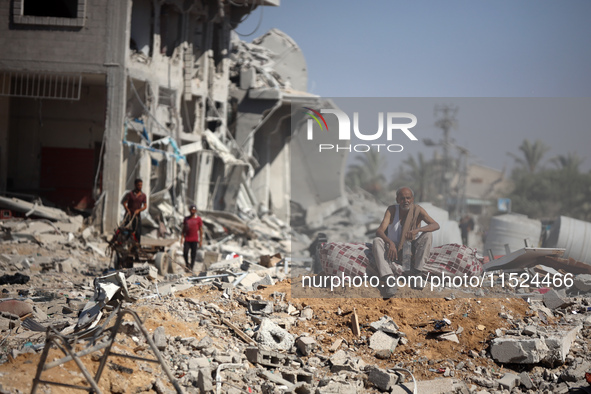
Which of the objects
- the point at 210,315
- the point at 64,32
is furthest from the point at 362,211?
the point at 210,315

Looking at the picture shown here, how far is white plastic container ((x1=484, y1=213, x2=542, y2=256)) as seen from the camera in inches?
396

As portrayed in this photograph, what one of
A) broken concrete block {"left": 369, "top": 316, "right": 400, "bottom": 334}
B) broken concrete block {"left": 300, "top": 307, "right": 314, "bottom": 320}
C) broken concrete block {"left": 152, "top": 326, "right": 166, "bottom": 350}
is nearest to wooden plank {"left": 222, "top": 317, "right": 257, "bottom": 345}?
broken concrete block {"left": 300, "top": 307, "right": 314, "bottom": 320}

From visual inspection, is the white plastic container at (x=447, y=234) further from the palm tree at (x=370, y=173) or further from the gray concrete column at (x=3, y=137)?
the gray concrete column at (x=3, y=137)

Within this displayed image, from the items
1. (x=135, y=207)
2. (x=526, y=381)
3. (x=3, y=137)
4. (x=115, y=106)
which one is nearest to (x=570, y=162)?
(x=526, y=381)

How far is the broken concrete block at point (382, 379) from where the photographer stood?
7090 mm

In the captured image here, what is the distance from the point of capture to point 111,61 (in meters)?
16.4

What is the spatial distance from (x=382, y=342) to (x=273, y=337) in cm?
138

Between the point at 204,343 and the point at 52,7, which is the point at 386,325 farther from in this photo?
the point at 52,7

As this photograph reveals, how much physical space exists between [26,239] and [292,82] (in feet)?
55.0

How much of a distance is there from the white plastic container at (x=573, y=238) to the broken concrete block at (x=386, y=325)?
3266 mm

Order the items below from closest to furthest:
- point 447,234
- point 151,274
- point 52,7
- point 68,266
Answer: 1. point 447,234
2. point 151,274
3. point 68,266
4. point 52,7

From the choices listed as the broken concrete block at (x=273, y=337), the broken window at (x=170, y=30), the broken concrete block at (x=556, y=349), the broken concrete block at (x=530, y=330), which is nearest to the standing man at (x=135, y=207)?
the broken concrete block at (x=273, y=337)

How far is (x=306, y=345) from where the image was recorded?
25.6 ft

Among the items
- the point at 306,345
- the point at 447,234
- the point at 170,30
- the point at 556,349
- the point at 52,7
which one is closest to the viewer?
the point at 556,349
